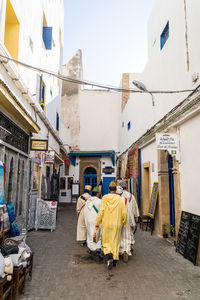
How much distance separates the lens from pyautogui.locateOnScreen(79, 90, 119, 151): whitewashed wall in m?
20.2

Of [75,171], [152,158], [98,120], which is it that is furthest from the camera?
[98,120]

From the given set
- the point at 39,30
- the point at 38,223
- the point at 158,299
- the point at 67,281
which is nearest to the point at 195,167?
the point at 158,299

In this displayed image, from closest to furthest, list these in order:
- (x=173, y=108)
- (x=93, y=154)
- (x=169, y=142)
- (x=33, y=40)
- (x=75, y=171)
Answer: (x=169, y=142), (x=173, y=108), (x=33, y=40), (x=93, y=154), (x=75, y=171)

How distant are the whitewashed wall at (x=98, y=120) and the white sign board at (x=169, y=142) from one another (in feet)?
45.8

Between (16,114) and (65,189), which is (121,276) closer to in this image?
(16,114)

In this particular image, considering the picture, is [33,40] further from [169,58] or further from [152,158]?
[152,158]

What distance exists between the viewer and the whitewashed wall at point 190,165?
16.6 feet

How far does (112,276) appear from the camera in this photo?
4.13m

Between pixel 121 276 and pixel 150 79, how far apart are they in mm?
7075

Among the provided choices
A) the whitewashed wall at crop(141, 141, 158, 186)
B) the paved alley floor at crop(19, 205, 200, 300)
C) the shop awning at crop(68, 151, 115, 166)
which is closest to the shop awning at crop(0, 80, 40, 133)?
the paved alley floor at crop(19, 205, 200, 300)

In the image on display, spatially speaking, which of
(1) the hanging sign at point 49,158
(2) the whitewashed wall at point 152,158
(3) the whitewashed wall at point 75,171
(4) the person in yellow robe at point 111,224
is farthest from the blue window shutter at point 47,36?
(3) the whitewashed wall at point 75,171

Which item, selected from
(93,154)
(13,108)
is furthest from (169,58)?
(93,154)

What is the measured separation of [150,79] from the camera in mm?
9031

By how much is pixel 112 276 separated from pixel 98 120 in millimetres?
17274
